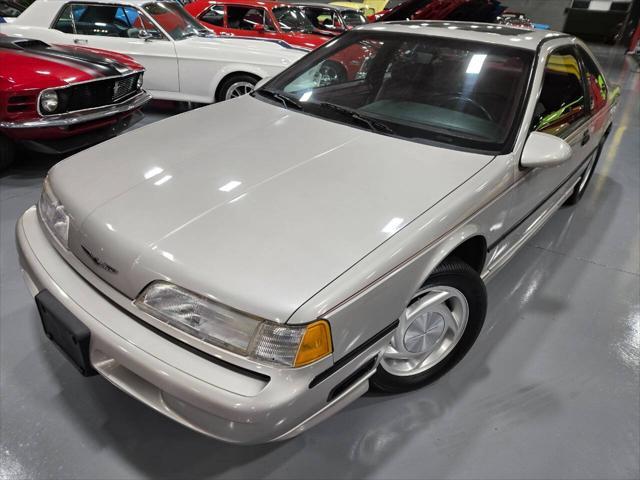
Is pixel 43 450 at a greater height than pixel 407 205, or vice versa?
pixel 407 205

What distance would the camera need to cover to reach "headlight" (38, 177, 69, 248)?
147 cm

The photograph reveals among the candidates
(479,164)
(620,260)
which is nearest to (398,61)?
(479,164)

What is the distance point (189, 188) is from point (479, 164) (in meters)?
1.03

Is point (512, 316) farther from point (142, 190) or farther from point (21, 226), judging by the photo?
point (21, 226)

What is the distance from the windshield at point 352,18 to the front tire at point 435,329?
267 inches

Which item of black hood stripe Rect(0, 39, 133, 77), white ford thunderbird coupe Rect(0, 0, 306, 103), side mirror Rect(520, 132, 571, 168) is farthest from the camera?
white ford thunderbird coupe Rect(0, 0, 306, 103)

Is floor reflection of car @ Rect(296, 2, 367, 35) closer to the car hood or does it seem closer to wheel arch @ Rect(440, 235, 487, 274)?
the car hood

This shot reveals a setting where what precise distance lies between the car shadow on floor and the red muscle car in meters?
1.89

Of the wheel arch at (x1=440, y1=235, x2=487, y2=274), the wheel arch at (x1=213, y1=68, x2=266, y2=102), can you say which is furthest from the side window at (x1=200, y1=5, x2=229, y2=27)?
the wheel arch at (x1=440, y1=235, x2=487, y2=274)

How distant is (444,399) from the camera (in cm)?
172

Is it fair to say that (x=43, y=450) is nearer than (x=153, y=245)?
No

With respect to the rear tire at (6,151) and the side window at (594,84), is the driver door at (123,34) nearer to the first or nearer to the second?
the rear tire at (6,151)

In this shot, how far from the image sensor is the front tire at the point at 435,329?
1532mm

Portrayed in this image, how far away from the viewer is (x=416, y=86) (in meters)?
2.09
